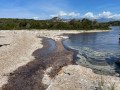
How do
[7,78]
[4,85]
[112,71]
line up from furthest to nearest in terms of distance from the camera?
[112,71]
[7,78]
[4,85]

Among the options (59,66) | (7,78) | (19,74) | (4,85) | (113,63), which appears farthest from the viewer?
(113,63)

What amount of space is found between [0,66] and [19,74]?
2.94m

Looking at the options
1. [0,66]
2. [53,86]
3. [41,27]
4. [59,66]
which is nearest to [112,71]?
[59,66]

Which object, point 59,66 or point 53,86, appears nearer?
point 53,86

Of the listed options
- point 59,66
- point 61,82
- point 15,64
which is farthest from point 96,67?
point 15,64

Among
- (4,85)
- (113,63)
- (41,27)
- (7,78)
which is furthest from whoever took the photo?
(41,27)

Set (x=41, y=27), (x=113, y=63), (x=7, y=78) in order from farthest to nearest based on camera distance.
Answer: (x=41, y=27), (x=113, y=63), (x=7, y=78)

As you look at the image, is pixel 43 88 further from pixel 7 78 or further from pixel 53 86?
pixel 7 78

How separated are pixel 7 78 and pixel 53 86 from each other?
439 centimetres

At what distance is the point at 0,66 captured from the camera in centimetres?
1151

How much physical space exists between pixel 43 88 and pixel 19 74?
11.1 feet

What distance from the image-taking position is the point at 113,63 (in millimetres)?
13352

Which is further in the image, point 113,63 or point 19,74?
point 113,63

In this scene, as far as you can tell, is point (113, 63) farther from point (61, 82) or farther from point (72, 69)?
point (61, 82)
